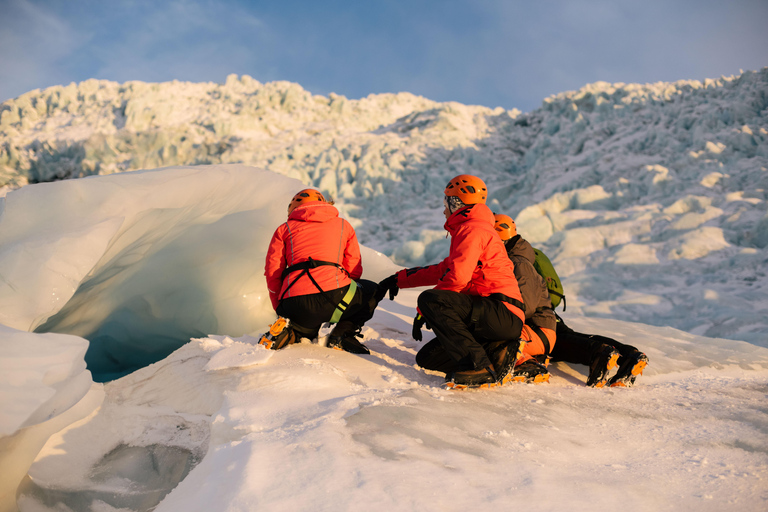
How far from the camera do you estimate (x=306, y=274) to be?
215 centimetres

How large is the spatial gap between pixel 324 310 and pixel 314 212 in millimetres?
490

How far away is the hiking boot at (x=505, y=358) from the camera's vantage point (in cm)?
186

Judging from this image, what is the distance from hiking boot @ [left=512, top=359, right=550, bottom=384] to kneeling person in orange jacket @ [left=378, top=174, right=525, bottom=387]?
0.12 meters

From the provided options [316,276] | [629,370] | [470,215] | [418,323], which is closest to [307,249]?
[316,276]

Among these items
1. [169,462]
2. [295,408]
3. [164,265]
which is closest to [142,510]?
[169,462]

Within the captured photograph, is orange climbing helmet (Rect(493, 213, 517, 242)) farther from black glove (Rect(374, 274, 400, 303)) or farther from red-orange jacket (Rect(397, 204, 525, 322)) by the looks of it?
black glove (Rect(374, 274, 400, 303))

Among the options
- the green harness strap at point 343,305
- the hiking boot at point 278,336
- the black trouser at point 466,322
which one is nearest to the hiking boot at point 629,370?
the black trouser at point 466,322

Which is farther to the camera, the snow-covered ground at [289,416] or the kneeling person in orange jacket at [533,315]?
the kneeling person in orange jacket at [533,315]

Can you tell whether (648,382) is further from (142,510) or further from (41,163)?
(41,163)

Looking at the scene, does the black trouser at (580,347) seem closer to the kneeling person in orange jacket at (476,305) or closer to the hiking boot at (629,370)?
the hiking boot at (629,370)

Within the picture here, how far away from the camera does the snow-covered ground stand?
95 cm

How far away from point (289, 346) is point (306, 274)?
0.36 m

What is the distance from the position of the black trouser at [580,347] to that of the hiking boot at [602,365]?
0.03m

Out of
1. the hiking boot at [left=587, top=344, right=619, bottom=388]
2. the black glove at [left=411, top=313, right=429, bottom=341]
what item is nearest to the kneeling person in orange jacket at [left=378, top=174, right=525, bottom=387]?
the black glove at [left=411, top=313, right=429, bottom=341]
